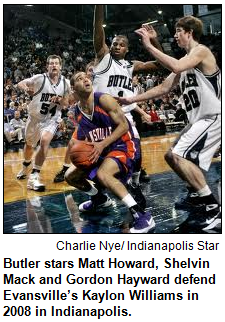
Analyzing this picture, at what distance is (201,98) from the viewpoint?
130 inches

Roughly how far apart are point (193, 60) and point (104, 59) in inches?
64.6

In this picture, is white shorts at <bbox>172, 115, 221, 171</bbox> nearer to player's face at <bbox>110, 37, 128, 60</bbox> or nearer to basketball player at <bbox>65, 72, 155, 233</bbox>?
basketball player at <bbox>65, 72, 155, 233</bbox>

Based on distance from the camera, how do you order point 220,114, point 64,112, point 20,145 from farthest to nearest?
point 64,112, point 20,145, point 220,114

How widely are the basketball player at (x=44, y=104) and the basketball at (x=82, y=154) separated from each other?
1844mm

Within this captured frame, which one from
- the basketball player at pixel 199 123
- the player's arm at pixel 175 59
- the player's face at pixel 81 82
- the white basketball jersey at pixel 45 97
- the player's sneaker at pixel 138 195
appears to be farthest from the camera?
the white basketball jersey at pixel 45 97

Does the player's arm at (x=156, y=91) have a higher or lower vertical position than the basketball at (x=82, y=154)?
higher

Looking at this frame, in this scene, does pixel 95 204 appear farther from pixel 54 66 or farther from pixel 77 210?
pixel 54 66

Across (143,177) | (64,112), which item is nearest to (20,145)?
(64,112)

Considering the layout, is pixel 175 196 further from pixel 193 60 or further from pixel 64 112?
pixel 64 112

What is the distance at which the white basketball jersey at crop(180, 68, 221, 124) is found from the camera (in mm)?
3256

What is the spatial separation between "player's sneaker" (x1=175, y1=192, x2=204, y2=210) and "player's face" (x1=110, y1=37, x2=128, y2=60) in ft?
6.54

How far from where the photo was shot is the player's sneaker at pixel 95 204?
382 centimetres

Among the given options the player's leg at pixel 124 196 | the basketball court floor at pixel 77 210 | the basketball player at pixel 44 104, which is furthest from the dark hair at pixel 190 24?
the basketball player at pixel 44 104

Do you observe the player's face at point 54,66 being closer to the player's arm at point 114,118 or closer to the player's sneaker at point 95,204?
the player's arm at point 114,118
